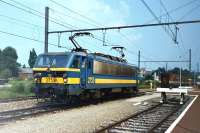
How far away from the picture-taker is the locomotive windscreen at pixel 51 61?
20683mm

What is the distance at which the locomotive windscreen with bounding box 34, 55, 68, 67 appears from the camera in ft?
67.9

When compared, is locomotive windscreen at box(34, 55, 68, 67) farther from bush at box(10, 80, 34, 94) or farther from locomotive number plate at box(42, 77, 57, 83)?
bush at box(10, 80, 34, 94)

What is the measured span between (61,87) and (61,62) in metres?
1.47

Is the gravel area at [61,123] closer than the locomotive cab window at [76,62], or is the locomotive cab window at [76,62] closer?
the gravel area at [61,123]

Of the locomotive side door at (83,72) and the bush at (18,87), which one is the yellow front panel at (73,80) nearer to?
the locomotive side door at (83,72)

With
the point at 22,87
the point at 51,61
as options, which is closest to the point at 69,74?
the point at 51,61

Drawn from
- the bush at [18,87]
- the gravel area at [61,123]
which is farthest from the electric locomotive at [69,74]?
the bush at [18,87]

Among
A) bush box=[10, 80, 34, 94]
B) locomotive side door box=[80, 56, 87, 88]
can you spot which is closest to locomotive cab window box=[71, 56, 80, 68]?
locomotive side door box=[80, 56, 87, 88]

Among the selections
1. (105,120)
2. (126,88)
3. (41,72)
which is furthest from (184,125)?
(126,88)

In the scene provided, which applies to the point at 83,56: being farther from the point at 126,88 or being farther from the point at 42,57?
the point at 126,88

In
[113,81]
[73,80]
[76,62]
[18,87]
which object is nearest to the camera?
[73,80]

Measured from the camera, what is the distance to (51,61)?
830 inches

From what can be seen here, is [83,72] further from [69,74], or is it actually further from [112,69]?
[112,69]

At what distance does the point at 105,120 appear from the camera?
15672 millimetres
